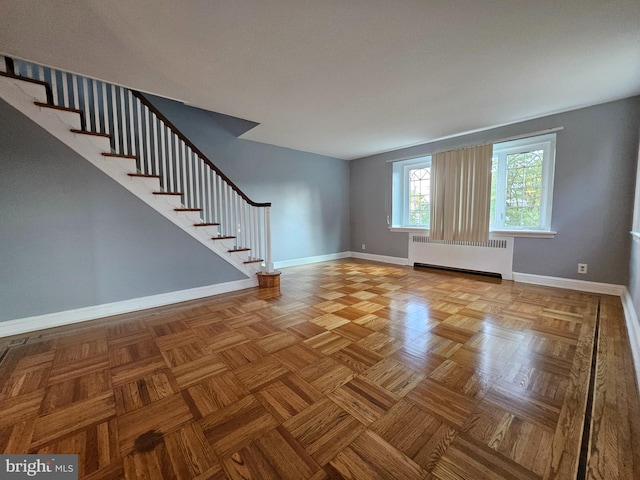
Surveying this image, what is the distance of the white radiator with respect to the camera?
3812mm

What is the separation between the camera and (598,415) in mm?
1245

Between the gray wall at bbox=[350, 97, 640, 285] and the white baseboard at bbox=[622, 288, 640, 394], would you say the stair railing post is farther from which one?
the gray wall at bbox=[350, 97, 640, 285]

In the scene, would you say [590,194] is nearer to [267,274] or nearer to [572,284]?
[572,284]

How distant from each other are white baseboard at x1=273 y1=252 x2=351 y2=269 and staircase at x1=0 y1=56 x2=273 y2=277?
3.97 feet

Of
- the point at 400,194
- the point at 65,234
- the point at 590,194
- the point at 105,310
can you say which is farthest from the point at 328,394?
the point at 400,194

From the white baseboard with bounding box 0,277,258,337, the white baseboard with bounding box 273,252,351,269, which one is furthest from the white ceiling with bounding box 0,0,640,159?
the white baseboard with bounding box 273,252,351,269

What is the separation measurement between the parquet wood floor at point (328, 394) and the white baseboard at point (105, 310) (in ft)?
0.42

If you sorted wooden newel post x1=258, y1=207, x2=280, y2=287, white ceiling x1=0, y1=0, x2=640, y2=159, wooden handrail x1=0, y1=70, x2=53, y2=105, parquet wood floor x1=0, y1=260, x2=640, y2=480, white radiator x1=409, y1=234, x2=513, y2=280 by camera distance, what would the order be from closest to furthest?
parquet wood floor x1=0, y1=260, x2=640, y2=480 → white ceiling x1=0, y1=0, x2=640, y2=159 → wooden handrail x1=0, y1=70, x2=53, y2=105 → wooden newel post x1=258, y1=207, x2=280, y2=287 → white radiator x1=409, y1=234, x2=513, y2=280

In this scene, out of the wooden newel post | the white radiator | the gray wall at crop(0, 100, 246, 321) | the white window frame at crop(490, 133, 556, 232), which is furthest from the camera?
the white radiator

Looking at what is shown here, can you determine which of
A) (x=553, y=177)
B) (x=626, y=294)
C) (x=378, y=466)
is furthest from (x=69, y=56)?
(x=626, y=294)

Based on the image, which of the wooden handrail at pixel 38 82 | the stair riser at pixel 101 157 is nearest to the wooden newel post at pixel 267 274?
the stair riser at pixel 101 157

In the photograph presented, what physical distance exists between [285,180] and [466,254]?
11.4 feet

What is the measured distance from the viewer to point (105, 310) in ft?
8.50

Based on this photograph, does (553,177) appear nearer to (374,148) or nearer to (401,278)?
(401,278)
